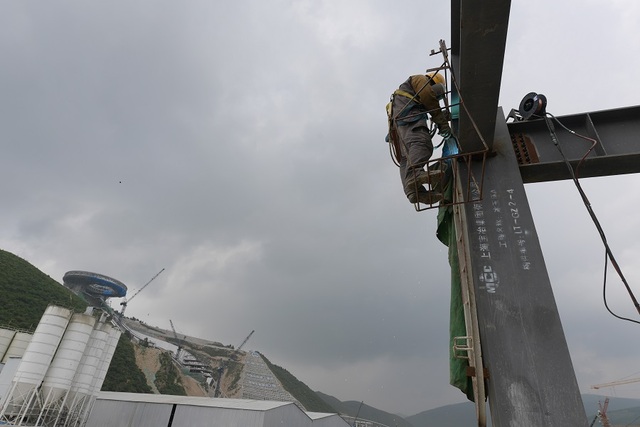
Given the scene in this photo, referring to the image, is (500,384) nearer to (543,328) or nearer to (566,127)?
(543,328)

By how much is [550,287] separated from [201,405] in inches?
1010

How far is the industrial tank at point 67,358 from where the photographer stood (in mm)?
28781

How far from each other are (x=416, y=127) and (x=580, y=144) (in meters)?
2.65

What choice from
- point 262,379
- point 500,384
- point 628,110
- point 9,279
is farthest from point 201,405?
point 262,379

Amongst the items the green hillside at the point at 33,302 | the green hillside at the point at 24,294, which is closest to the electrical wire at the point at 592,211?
the green hillside at the point at 24,294

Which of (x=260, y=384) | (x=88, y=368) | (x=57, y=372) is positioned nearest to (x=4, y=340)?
(x=88, y=368)

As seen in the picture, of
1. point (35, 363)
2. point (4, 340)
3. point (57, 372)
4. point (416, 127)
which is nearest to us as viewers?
point (416, 127)

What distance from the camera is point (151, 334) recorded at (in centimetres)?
11369

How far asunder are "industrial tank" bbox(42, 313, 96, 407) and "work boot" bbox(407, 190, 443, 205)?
35900 mm

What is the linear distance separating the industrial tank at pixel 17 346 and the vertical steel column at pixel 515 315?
51.4 metres

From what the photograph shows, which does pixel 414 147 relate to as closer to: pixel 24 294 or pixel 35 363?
pixel 35 363

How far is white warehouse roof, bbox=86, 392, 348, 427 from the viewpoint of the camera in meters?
22.5

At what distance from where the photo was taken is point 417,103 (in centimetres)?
514

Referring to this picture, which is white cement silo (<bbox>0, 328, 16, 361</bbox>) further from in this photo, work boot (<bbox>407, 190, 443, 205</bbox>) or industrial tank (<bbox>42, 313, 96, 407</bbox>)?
work boot (<bbox>407, 190, 443, 205</bbox>)
